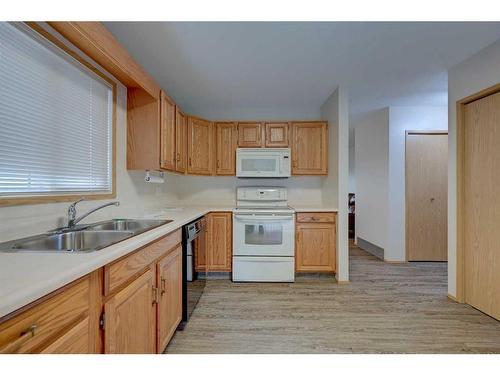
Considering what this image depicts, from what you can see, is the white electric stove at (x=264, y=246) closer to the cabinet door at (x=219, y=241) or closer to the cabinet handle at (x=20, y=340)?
the cabinet door at (x=219, y=241)

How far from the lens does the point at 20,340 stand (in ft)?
2.19

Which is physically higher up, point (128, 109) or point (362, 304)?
point (128, 109)

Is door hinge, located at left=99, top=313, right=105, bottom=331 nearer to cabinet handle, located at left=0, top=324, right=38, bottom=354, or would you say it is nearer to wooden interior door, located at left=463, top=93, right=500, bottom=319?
cabinet handle, located at left=0, top=324, right=38, bottom=354

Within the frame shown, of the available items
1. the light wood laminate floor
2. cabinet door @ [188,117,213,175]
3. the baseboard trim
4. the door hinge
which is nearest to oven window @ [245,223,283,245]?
the light wood laminate floor

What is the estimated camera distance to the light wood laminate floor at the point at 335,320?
1.81m

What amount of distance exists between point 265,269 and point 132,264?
6.93ft

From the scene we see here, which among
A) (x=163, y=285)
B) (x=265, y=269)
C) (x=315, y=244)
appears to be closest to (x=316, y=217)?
(x=315, y=244)

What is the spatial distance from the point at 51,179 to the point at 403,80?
3.46m

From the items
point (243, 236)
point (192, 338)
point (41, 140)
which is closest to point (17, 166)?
point (41, 140)

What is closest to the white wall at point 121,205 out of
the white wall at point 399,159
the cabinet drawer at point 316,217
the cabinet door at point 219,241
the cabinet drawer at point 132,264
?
the cabinet drawer at point 132,264

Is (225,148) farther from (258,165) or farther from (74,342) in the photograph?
(74,342)

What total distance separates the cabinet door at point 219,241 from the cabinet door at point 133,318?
5.52 ft

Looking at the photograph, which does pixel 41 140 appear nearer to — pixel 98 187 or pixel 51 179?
pixel 51 179

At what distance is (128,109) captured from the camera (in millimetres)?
2295
